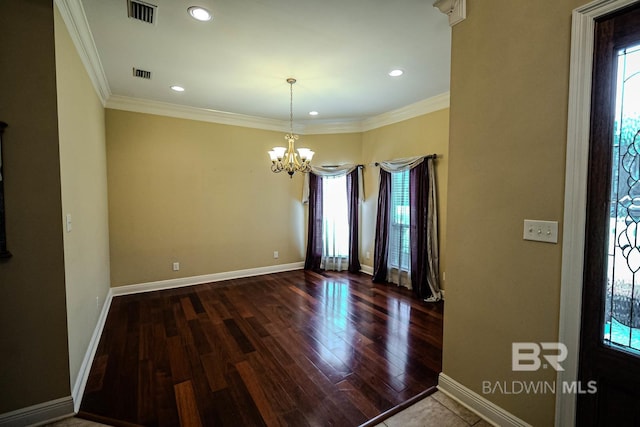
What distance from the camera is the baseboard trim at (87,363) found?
1.97 meters

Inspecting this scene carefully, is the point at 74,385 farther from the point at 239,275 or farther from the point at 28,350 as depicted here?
the point at 239,275

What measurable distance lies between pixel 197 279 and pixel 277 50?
363cm

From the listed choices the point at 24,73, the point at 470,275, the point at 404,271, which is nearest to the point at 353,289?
the point at 404,271

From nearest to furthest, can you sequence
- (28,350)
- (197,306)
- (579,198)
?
(579,198) → (28,350) → (197,306)

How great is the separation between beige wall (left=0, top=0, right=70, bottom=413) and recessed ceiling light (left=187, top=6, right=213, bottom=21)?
832 mm

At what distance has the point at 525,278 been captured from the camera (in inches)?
64.4

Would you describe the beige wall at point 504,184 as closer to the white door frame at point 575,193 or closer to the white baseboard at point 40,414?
the white door frame at point 575,193

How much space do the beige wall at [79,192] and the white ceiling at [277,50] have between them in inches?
17.8

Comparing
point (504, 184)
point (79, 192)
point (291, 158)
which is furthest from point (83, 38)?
point (504, 184)

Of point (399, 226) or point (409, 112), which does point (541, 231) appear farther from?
point (409, 112)

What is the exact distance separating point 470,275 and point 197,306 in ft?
10.8

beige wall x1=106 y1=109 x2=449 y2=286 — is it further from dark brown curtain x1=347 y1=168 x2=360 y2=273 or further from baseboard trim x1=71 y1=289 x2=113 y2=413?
baseboard trim x1=71 y1=289 x2=113 y2=413

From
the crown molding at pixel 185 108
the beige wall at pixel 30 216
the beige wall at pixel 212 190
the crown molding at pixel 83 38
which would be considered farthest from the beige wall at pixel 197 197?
the beige wall at pixel 30 216

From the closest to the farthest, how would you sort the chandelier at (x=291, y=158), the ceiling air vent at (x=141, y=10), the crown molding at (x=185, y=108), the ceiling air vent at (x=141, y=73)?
the ceiling air vent at (x=141, y=10), the crown molding at (x=185, y=108), the ceiling air vent at (x=141, y=73), the chandelier at (x=291, y=158)
